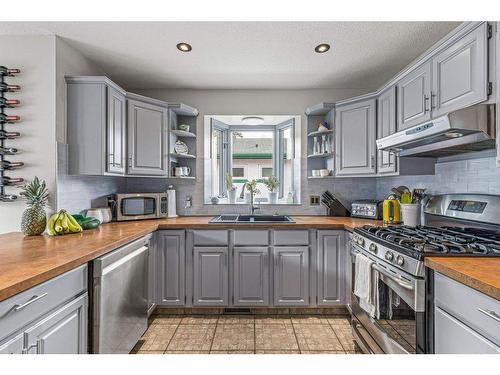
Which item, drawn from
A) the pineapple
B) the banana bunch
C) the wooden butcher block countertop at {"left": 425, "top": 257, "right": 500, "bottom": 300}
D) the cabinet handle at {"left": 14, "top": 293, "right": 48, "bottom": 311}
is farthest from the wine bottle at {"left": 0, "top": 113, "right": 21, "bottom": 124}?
the wooden butcher block countertop at {"left": 425, "top": 257, "right": 500, "bottom": 300}

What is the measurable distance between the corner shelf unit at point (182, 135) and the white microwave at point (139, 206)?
306 mm

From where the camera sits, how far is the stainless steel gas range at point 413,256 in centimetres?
123

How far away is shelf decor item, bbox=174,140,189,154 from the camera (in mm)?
2828

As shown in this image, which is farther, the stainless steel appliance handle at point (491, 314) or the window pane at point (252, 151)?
the window pane at point (252, 151)

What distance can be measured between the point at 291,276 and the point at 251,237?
1.72 ft

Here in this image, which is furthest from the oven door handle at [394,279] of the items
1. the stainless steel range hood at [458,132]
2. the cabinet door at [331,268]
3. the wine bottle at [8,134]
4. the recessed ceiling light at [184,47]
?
the wine bottle at [8,134]

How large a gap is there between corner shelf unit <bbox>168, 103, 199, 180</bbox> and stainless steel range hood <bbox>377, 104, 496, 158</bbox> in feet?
6.77

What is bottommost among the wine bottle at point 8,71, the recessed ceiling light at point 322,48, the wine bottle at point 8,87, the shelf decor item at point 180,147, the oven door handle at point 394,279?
the oven door handle at point 394,279

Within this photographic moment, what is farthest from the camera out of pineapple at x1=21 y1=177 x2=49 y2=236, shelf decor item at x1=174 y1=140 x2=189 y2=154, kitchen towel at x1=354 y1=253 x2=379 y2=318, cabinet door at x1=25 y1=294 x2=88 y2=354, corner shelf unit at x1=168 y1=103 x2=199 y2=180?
shelf decor item at x1=174 y1=140 x2=189 y2=154

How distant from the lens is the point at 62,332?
1146mm

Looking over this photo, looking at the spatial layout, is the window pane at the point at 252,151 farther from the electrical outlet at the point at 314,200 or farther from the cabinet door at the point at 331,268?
the cabinet door at the point at 331,268

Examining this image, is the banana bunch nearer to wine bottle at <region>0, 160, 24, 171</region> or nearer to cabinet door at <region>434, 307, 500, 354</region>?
wine bottle at <region>0, 160, 24, 171</region>

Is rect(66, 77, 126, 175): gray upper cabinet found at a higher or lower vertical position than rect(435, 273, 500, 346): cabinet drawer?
higher

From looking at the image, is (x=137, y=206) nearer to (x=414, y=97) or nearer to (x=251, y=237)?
(x=251, y=237)
